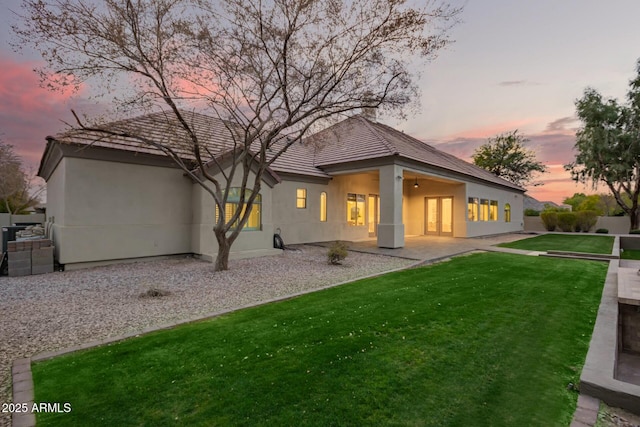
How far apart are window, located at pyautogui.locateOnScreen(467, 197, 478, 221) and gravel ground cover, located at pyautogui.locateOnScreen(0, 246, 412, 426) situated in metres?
11.4

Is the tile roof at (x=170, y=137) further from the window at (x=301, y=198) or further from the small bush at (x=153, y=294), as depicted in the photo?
the small bush at (x=153, y=294)

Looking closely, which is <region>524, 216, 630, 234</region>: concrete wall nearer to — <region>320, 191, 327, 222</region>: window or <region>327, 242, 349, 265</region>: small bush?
<region>320, 191, 327, 222</region>: window

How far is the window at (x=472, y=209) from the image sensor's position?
64.9 feet

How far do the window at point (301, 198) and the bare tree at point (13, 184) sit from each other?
25.1 m

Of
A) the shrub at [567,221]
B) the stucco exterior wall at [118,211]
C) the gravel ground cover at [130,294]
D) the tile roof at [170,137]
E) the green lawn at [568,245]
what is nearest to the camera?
the gravel ground cover at [130,294]

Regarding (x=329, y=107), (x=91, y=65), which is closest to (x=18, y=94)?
(x=91, y=65)

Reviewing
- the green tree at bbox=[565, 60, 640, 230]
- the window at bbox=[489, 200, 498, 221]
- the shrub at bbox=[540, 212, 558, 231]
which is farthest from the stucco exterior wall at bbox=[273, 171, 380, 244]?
the green tree at bbox=[565, 60, 640, 230]

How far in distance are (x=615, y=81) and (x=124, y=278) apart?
3475 cm

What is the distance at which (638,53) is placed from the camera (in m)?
22.7

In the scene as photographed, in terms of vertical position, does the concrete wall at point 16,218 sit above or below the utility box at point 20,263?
above

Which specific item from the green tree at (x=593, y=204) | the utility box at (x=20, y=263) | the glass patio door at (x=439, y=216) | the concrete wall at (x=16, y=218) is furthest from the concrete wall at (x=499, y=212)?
the concrete wall at (x=16, y=218)

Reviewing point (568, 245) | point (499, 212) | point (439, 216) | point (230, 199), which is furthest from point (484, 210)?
point (230, 199)

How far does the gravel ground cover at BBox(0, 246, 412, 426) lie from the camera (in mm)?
4496

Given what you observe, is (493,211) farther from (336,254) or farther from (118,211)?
(118,211)
